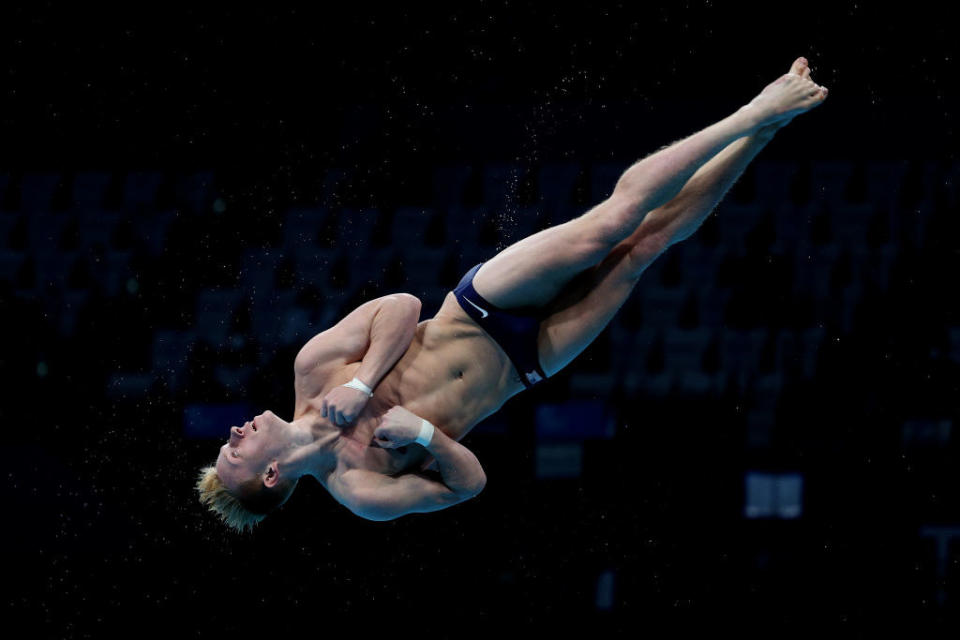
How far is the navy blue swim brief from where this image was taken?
329 cm

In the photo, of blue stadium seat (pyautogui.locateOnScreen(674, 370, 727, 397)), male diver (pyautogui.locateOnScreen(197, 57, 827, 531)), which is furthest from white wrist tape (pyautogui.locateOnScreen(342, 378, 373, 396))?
blue stadium seat (pyautogui.locateOnScreen(674, 370, 727, 397))

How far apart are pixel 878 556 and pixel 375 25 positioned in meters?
4.39

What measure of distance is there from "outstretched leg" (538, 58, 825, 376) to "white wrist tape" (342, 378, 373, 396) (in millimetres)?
608

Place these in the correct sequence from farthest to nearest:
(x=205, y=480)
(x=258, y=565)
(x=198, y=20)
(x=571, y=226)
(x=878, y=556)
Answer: (x=198, y=20), (x=258, y=565), (x=878, y=556), (x=205, y=480), (x=571, y=226)

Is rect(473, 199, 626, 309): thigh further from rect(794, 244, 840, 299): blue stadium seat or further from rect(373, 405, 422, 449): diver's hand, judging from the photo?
rect(794, 244, 840, 299): blue stadium seat

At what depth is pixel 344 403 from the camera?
10.1ft

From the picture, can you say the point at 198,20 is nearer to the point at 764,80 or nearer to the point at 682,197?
the point at 764,80

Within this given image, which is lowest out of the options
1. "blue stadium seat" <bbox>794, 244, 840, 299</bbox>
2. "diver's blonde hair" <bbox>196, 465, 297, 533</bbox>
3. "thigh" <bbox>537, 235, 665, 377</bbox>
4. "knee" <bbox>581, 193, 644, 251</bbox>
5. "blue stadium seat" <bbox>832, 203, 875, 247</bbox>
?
"diver's blonde hair" <bbox>196, 465, 297, 533</bbox>

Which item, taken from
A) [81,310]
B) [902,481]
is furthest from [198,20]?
[902,481]

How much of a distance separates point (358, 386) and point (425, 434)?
0.85 ft

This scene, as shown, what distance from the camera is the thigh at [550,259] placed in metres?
3.13

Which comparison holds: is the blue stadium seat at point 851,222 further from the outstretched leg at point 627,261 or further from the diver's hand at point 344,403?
the diver's hand at point 344,403

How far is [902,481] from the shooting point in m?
4.87

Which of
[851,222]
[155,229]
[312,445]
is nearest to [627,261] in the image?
[312,445]
